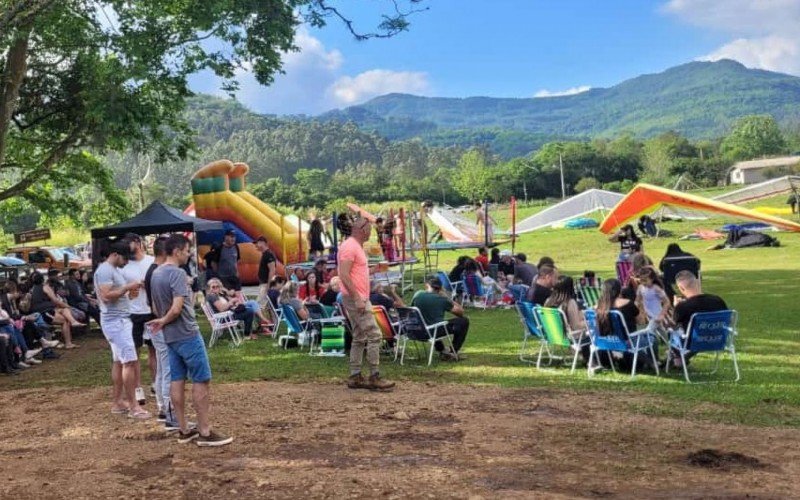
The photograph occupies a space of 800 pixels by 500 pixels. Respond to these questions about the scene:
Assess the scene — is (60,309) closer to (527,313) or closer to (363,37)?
(363,37)

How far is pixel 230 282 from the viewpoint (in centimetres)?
1344

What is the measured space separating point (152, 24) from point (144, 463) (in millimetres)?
10504

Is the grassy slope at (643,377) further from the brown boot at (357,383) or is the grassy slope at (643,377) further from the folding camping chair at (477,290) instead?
the brown boot at (357,383)

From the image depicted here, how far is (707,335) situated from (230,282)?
8.23 metres

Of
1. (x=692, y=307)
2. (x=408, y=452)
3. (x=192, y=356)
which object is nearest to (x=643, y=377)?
(x=692, y=307)

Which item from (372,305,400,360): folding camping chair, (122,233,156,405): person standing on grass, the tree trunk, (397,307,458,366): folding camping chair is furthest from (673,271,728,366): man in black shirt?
the tree trunk

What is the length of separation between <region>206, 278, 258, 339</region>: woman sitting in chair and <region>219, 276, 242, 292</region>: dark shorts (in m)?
0.80

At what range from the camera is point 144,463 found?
5.38m

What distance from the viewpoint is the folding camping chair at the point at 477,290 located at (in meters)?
15.3

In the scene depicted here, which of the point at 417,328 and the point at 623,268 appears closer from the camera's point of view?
the point at 417,328

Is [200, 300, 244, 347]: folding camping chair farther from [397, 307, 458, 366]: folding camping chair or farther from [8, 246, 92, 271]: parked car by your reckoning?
[8, 246, 92, 271]: parked car

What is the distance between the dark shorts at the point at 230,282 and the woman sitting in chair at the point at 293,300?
1827 mm

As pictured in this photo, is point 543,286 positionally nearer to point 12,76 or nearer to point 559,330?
point 559,330

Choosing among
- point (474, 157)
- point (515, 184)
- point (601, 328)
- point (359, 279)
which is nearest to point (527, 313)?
point (601, 328)
